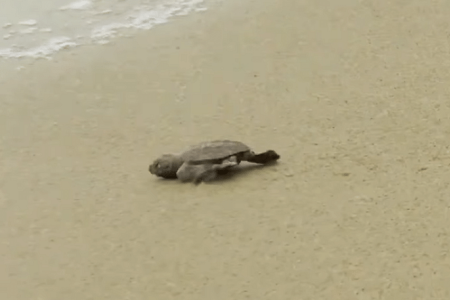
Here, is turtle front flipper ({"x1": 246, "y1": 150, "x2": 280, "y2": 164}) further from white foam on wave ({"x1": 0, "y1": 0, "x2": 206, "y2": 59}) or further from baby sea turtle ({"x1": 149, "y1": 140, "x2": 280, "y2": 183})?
white foam on wave ({"x1": 0, "y1": 0, "x2": 206, "y2": 59})

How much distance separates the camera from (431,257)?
1248 mm

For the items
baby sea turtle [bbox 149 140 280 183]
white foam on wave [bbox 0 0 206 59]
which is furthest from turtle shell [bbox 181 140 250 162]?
white foam on wave [bbox 0 0 206 59]

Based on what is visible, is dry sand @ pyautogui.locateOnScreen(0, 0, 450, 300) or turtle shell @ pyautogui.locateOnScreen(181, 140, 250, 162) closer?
dry sand @ pyautogui.locateOnScreen(0, 0, 450, 300)

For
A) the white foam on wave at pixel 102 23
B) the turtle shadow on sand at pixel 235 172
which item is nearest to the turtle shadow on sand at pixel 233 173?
the turtle shadow on sand at pixel 235 172

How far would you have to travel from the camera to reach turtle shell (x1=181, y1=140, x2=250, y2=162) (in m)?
1.58

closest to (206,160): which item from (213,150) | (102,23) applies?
(213,150)

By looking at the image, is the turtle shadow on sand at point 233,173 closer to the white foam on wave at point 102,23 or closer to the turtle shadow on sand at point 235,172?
the turtle shadow on sand at point 235,172

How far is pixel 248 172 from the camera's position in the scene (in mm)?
1604

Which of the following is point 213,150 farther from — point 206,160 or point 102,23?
point 102,23

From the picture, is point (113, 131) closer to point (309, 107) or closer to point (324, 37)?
point (309, 107)

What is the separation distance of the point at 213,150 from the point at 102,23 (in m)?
1.20

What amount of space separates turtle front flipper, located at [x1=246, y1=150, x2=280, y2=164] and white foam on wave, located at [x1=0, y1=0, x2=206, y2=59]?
103cm

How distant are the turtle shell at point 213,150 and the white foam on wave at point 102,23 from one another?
962 millimetres

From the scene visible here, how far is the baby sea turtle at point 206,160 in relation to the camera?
1.58 m
